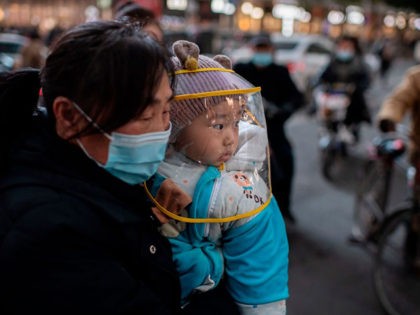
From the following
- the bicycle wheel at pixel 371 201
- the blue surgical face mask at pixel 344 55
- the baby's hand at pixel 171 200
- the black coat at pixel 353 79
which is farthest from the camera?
the blue surgical face mask at pixel 344 55

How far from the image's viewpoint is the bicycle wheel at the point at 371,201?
12.6 ft

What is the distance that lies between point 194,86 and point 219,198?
32cm

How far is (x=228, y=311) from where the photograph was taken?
1354 millimetres

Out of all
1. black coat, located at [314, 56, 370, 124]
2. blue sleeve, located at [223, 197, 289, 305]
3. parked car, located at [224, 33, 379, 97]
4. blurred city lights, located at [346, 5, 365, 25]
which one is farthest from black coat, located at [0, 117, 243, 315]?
blurred city lights, located at [346, 5, 365, 25]

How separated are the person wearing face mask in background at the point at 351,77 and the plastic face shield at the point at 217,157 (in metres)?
5.95

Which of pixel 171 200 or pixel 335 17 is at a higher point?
pixel 171 200

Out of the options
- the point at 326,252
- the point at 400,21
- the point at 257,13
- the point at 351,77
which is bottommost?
the point at 326,252

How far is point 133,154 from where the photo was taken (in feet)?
3.73

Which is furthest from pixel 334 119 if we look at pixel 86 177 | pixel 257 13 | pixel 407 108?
pixel 257 13

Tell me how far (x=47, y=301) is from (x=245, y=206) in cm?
58

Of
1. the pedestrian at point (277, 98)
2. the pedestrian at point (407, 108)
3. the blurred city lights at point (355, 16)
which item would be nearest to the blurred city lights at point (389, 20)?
the blurred city lights at point (355, 16)

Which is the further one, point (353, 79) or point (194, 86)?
point (353, 79)

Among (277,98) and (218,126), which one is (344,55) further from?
(218,126)

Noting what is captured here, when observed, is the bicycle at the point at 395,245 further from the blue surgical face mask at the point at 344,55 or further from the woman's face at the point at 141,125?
the blue surgical face mask at the point at 344,55
